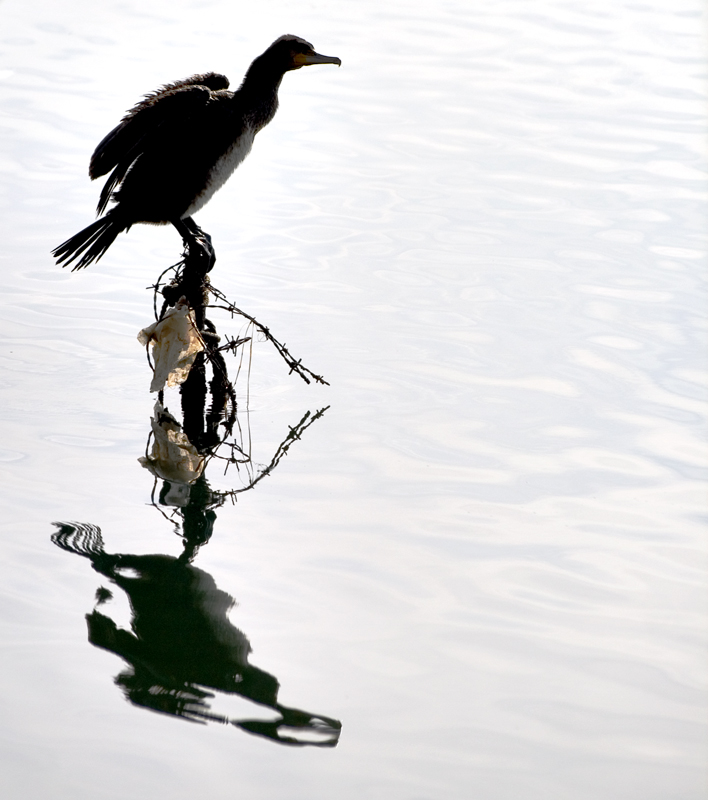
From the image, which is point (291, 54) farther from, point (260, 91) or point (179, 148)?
point (179, 148)

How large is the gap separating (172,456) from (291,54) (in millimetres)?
1567

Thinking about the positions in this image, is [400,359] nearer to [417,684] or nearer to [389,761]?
[417,684]

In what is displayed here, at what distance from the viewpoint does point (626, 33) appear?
11.4 meters

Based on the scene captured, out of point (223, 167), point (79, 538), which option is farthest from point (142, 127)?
point (79, 538)

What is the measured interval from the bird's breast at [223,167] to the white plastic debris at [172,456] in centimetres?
83

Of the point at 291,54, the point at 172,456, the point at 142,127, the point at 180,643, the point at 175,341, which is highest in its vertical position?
the point at 291,54

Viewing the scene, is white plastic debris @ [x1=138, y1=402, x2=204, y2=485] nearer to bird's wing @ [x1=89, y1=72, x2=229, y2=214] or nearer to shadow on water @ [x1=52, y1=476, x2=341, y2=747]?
shadow on water @ [x1=52, y1=476, x2=341, y2=747]

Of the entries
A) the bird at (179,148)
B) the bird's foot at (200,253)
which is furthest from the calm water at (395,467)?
the bird at (179,148)

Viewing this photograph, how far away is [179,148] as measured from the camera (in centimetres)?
414

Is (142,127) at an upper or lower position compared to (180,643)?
upper

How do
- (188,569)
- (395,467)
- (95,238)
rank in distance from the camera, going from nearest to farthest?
(188,569)
(95,238)
(395,467)

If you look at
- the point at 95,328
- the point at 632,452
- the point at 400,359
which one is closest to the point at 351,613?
the point at 632,452

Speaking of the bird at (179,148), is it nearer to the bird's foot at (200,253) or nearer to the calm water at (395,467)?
the bird's foot at (200,253)

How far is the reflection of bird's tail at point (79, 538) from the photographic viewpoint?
368 cm
